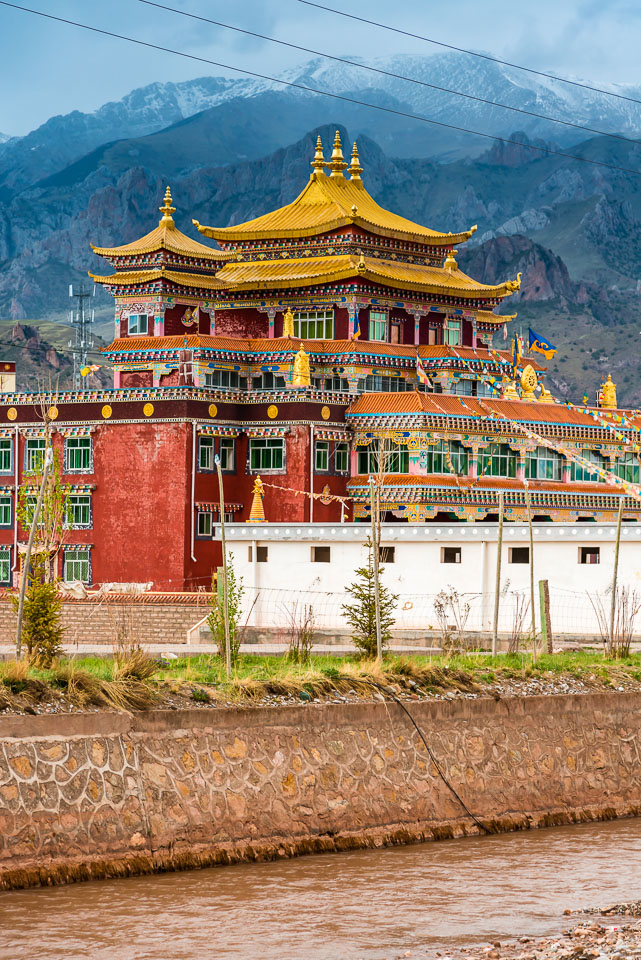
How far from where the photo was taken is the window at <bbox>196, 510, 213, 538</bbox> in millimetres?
68375

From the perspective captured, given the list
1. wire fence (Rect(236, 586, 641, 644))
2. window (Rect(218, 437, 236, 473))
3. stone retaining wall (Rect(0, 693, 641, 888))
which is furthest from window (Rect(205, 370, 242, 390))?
stone retaining wall (Rect(0, 693, 641, 888))

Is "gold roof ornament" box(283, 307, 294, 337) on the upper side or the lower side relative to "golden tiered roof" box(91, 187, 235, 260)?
lower

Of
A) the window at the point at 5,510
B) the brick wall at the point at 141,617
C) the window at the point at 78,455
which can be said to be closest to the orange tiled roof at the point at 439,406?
the window at the point at 78,455

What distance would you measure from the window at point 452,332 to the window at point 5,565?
79.4ft

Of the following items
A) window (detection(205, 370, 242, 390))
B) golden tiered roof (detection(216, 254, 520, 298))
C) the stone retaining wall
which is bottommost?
the stone retaining wall

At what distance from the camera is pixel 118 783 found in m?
24.9

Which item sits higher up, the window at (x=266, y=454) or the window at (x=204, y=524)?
the window at (x=266, y=454)

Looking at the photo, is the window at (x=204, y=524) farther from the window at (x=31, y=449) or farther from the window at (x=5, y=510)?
the window at (x=5, y=510)

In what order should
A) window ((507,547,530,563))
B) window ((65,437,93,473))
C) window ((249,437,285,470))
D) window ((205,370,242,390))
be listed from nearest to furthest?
window ((507,547,530,563)) → window ((249,437,285,470)) → window ((65,437,93,473)) → window ((205,370,242,390))

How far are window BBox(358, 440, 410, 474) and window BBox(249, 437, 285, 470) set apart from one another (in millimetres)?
3691

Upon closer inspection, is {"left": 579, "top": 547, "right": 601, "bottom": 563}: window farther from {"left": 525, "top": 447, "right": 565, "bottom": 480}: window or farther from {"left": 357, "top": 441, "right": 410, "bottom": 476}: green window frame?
{"left": 525, "top": 447, "right": 565, "bottom": 480}: window

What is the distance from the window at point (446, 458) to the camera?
70562 mm

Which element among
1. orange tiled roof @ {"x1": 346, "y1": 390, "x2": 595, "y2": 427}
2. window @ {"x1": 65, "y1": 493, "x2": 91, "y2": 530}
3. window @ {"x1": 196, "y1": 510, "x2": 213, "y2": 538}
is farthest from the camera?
orange tiled roof @ {"x1": 346, "y1": 390, "x2": 595, "y2": 427}

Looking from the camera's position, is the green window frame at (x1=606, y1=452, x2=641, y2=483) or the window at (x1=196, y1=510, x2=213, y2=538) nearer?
the window at (x1=196, y1=510, x2=213, y2=538)
